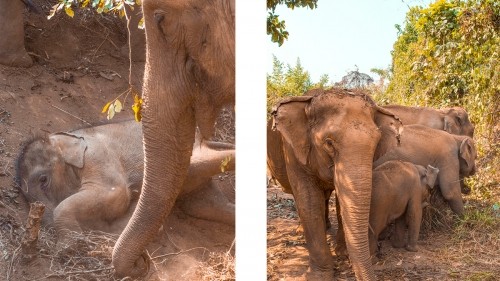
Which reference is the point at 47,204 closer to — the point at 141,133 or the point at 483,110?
the point at 141,133

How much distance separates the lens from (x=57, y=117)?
5.99ft

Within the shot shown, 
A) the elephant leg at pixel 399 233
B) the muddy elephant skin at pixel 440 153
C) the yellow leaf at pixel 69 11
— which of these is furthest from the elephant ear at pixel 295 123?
the yellow leaf at pixel 69 11

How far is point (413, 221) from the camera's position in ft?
7.10

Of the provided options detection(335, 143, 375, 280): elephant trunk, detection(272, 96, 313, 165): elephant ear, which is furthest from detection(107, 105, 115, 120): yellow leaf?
detection(335, 143, 375, 280): elephant trunk

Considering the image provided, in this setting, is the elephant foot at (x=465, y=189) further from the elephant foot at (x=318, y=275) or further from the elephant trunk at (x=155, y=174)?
the elephant trunk at (x=155, y=174)

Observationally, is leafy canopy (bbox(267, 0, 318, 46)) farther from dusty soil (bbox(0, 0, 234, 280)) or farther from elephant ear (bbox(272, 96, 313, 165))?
dusty soil (bbox(0, 0, 234, 280))

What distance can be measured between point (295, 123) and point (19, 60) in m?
0.87

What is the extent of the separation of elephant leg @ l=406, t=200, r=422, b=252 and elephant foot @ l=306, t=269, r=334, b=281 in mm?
255

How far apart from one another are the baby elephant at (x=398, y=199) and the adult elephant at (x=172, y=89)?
26.2 inches

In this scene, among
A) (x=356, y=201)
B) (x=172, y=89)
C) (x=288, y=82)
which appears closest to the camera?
(x=172, y=89)

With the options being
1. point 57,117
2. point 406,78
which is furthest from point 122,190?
point 406,78

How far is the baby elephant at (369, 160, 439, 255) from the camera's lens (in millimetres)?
2133

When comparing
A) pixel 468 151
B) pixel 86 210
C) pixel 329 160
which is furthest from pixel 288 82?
pixel 86 210

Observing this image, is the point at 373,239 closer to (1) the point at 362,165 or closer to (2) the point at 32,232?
(1) the point at 362,165
